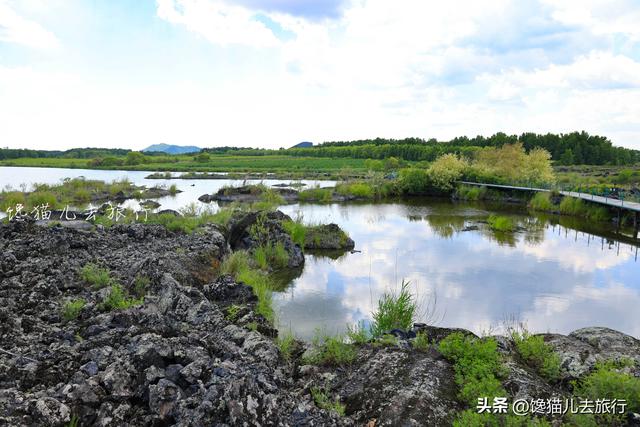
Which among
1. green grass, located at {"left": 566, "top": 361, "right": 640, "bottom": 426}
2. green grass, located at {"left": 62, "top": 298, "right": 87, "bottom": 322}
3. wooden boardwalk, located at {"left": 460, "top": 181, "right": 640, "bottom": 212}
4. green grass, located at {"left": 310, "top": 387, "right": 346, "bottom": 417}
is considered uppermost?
wooden boardwalk, located at {"left": 460, "top": 181, "right": 640, "bottom": 212}

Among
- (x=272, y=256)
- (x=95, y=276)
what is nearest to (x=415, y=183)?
(x=272, y=256)

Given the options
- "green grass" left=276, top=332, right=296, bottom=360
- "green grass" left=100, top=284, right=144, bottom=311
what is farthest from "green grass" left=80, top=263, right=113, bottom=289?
"green grass" left=276, top=332, right=296, bottom=360

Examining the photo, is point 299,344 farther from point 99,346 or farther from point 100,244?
point 100,244

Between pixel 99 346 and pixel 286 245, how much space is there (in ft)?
33.6

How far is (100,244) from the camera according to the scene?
1168 centimetres

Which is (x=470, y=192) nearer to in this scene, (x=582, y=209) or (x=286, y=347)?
(x=582, y=209)

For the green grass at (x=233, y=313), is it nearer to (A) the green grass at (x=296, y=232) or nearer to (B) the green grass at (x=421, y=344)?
(B) the green grass at (x=421, y=344)

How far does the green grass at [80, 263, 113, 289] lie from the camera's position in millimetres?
8258

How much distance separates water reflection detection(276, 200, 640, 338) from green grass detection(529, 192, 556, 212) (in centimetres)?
632

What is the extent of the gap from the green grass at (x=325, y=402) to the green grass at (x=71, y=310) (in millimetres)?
3789

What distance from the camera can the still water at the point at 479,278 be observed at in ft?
34.1

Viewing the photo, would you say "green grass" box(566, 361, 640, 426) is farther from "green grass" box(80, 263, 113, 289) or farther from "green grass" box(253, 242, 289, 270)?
"green grass" box(253, 242, 289, 270)

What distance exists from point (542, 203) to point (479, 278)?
19689mm

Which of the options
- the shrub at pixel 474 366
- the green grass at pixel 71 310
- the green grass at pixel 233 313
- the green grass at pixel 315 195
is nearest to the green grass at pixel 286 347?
the green grass at pixel 233 313
